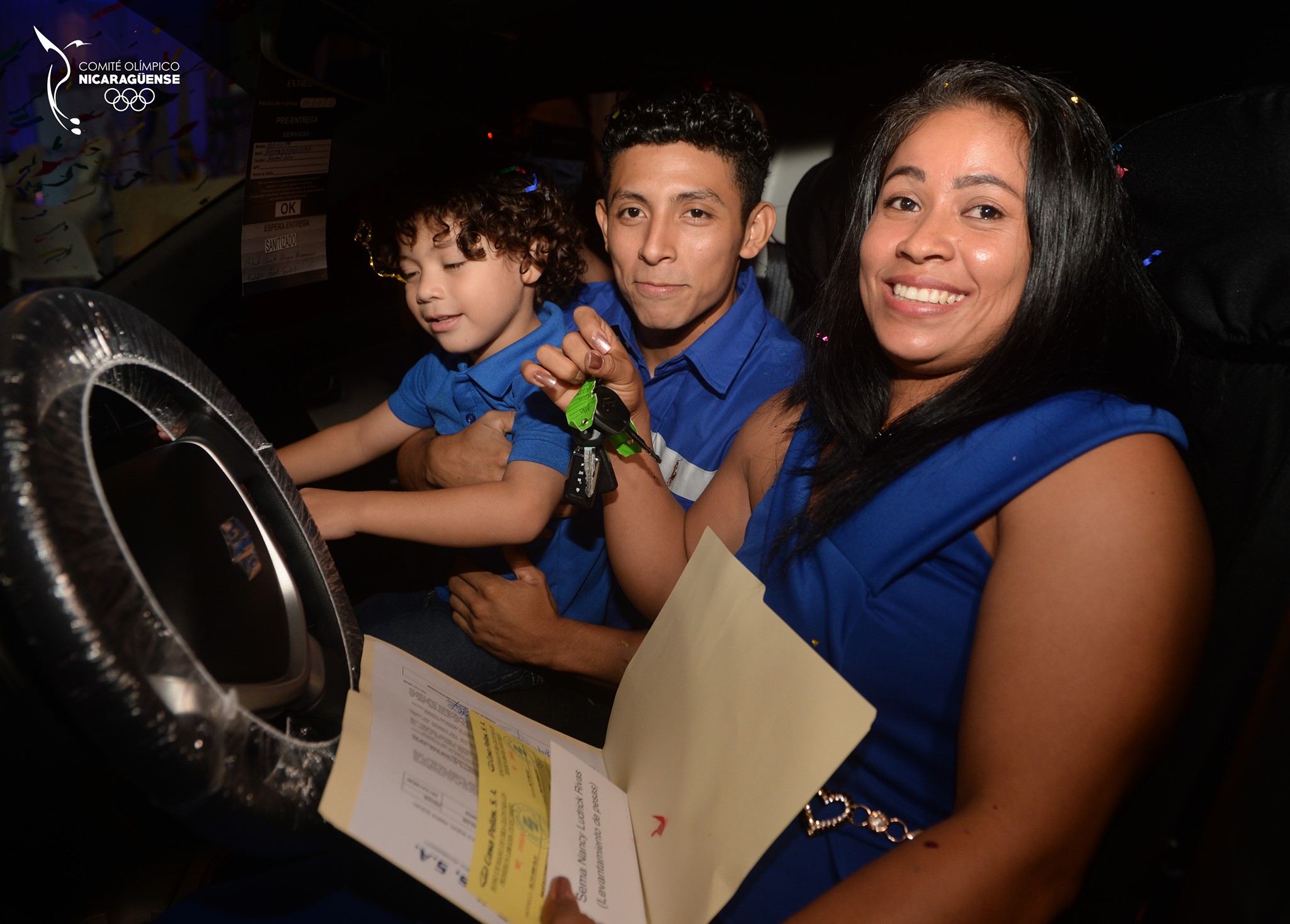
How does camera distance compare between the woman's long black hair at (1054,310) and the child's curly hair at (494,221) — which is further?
the child's curly hair at (494,221)

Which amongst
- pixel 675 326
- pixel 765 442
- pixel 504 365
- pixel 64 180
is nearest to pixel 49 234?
pixel 64 180

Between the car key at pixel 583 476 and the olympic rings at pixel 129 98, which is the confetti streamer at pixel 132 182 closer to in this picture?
the olympic rings at pixel 129 98

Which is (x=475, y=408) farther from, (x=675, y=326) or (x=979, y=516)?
(x=979, y=516)

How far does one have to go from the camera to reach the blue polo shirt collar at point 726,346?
1.48 metres

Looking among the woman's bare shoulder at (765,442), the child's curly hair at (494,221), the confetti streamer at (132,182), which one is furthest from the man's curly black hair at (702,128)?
the confetti streamer at (132,182)

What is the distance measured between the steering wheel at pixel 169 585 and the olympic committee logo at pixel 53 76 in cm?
117

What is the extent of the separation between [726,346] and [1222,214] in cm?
81

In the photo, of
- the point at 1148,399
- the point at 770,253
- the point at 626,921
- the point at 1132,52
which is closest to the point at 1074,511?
the point at 1148,399

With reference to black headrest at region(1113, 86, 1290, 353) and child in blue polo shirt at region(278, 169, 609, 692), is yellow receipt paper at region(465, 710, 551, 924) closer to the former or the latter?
child in blue polo shirt at region(278, 169, 609, 692)

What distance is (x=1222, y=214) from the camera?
2.83ft

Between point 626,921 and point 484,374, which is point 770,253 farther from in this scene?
point 626,921

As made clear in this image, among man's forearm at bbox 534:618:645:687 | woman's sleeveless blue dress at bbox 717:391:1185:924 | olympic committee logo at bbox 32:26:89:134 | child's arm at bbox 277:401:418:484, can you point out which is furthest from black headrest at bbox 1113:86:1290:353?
olympic committee logo at bbox 32:26:89:134

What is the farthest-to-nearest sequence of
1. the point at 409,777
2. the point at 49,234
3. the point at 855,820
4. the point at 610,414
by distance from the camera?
the point at 49,234 < the point at 610,414 < the point at 855,820 < the point at 409,777

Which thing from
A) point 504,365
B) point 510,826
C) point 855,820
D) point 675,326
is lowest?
point 855,820
